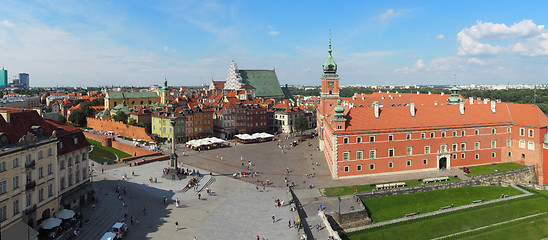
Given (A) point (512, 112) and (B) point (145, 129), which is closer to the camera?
(A) point (512, 112)

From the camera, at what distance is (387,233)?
4069cm

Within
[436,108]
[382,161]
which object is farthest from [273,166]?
[436,108]

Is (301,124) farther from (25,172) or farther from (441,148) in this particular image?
(25,172)

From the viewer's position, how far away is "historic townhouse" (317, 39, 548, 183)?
54656 millimetres

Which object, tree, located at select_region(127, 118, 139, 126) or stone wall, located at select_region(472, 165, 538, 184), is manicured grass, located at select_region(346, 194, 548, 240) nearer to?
stone wall, located at select_region(472, 165, 538, 184)

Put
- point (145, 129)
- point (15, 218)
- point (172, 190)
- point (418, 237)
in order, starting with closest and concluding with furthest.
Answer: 1. point (15, 218)
2. point (418, 237)
3. point (172, 190)
4. point (145, 129)

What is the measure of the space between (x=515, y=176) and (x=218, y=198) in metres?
46.2

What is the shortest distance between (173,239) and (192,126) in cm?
5580

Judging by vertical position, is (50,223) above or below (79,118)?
below

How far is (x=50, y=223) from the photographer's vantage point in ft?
109

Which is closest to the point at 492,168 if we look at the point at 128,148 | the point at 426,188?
the point at 426,188

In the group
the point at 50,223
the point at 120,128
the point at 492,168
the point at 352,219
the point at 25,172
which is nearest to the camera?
the point at 25,172

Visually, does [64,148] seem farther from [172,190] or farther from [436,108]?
[436,108]

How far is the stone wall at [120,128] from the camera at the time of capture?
86.6 metres
